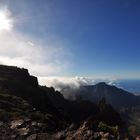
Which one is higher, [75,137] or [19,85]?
[19,85]

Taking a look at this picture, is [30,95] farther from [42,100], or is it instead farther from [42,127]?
[42,127]

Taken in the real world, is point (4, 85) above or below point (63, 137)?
above

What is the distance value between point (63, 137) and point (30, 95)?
5043 inches

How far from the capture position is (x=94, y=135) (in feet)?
193

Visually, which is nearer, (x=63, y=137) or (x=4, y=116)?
(x=63, y=137)

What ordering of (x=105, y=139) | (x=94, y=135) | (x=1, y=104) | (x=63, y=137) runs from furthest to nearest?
(x=1, y=104), (x=63, y=137), (x=94, y=135), (x=105, y=139)

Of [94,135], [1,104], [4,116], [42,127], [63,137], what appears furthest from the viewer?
[1,104]

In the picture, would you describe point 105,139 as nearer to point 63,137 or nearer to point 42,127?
point 63,137

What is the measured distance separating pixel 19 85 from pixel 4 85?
1318 centimetres

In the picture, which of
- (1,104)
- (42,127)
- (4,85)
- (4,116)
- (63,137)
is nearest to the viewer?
(63,137)

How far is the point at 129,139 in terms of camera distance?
6062 centimetres

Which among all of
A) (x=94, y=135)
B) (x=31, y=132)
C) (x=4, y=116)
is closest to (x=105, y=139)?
(x=94, y=135)

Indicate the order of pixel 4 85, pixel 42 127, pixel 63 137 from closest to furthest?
pixel 63 137 < pixel 42 127 < pixel 4 85

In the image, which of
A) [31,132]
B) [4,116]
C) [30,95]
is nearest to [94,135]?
[31,132]
